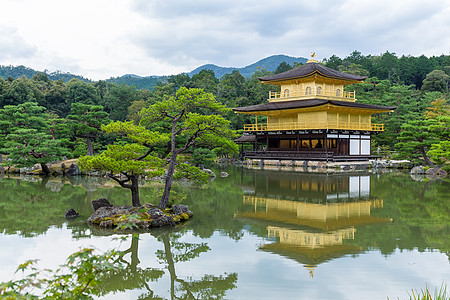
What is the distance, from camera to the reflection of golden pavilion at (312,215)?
812 cm

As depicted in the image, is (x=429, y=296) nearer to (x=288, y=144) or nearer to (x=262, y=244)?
(x=262, y=244)

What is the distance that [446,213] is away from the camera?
12109mm

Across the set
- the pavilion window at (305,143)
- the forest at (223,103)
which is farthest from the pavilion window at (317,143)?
the forest at (223,103)

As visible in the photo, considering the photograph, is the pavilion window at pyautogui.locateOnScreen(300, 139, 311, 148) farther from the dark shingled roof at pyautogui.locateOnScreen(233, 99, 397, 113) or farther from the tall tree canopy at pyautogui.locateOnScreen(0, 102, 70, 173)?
the tall tree canopy at pyautogui.locateOnScreen(0, 102, 70, 173)

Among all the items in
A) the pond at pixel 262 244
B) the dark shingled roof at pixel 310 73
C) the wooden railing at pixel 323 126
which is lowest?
the pond at pixel 262 244

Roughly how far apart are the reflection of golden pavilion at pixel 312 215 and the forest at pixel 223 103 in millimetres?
6034

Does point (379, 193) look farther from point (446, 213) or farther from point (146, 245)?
point (146, 245)

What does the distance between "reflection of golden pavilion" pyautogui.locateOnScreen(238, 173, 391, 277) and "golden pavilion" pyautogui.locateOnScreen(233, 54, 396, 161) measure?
1082 cm

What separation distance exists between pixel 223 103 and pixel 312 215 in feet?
117

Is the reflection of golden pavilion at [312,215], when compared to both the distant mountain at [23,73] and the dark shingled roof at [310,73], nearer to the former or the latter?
the dark shingled roof at [310,73]

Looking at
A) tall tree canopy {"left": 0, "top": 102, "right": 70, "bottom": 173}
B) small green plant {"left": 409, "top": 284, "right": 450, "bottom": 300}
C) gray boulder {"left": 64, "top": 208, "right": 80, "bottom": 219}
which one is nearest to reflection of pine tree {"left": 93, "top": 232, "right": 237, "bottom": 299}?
small green plant {"left": 409, "top": 284, "right": 450, "bottom": 300}

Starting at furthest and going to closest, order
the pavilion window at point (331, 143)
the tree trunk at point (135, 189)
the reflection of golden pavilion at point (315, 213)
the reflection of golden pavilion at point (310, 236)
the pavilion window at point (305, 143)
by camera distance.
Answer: the pavilion window at point (305, 143) < the pavilion window at point (331, 143) < the tree trunk at point (135, 189) < the reflection of golden pavilion at point (315, 213) < the reflection of golden pavilion at point (310, 236)

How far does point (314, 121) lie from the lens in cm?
3173

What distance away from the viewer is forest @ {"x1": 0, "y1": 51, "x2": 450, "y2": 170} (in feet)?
83.9
